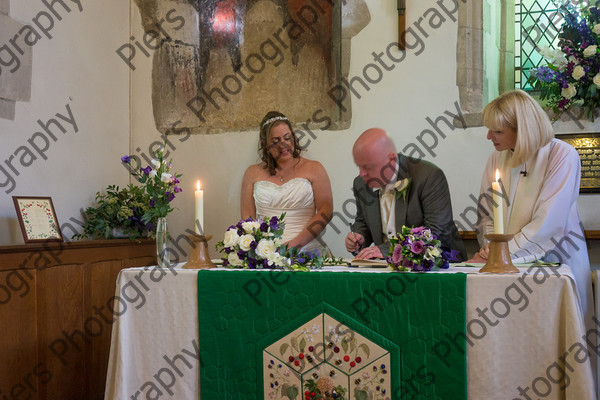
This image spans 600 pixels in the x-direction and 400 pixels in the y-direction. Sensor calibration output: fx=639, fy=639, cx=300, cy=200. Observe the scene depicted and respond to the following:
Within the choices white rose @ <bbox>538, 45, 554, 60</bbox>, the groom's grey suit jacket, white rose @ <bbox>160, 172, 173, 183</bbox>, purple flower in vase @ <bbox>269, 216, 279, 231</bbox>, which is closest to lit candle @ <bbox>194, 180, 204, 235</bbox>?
purple flower in vase @ <bbox>269, 216, 279, 231</bbox>

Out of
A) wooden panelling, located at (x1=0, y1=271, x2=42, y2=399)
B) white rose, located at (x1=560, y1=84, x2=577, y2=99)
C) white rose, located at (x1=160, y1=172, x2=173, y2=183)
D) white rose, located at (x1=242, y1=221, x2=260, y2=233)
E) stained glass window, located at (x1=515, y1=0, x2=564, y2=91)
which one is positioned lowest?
wooden panelling, located at (x1=0, y1=271, x2=42, y2=399)

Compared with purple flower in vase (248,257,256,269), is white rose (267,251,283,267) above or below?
above

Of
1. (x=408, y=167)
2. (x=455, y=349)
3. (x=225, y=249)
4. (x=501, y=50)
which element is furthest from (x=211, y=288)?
(x=501, y=50)

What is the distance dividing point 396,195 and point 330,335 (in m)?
1.11

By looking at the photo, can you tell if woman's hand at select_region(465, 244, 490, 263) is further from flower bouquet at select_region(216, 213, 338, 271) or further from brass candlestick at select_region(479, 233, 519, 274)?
flower bouquet at select_region(216, 213, 338, 271)

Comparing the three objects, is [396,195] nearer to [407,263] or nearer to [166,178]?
[407,263]

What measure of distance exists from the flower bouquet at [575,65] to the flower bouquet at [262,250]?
2401 millimetres

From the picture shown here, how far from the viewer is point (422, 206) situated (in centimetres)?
358

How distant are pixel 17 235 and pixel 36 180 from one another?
0.47 m

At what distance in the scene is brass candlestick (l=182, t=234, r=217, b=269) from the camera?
3.11 meters

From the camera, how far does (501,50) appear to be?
5176mm

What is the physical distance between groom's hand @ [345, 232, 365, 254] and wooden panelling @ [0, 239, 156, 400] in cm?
195

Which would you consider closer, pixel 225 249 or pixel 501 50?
pixel 225 249

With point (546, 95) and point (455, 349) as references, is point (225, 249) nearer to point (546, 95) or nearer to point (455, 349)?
point (455, 349)
